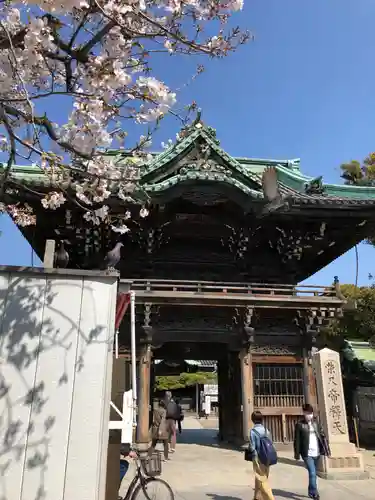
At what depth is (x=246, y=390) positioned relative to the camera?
1217cm

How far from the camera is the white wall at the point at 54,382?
326 centimetres

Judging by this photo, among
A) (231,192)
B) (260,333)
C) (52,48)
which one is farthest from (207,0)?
(260,333)

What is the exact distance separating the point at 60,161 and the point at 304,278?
481 inches

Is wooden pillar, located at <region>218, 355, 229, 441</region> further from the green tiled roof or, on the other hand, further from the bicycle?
the bicycle

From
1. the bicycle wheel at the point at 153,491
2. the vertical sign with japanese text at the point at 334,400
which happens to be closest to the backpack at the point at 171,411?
the vertical sign with japanese text at the point at 334,400

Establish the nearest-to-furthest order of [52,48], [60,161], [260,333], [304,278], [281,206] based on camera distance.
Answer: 1. [52,48]
2. [60,161]
3. [281,206]
4. [260,333]
5. [304,278]

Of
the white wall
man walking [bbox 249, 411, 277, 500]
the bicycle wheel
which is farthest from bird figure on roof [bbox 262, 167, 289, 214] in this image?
the white wall

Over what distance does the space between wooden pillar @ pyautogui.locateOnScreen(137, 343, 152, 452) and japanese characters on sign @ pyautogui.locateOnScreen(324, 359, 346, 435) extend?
15.7 feet

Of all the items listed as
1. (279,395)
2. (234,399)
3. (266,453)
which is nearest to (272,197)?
(279,395)

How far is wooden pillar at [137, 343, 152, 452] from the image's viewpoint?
11398 mm

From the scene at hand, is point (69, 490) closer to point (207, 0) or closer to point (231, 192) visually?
point (207, 0)

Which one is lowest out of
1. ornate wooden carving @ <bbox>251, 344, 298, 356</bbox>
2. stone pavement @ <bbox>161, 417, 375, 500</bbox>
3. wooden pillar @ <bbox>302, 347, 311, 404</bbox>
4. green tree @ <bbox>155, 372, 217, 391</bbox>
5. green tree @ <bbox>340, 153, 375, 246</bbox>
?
stone pavement @ <bbox>161, 417, 375, 500</bbox>

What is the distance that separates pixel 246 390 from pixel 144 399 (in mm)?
2874

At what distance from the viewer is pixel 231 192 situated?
483 inches
